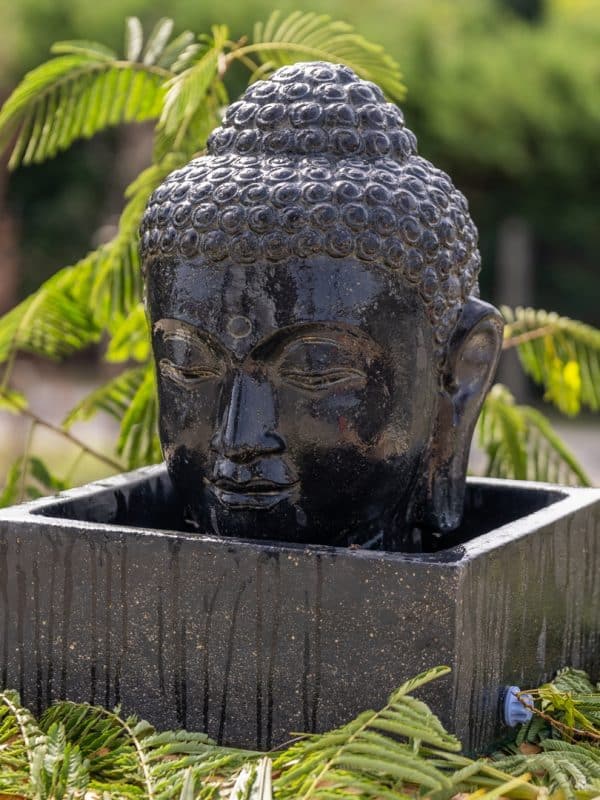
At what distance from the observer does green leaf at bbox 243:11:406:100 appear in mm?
4070

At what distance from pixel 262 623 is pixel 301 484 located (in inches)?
12.9

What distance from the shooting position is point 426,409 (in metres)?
2.89

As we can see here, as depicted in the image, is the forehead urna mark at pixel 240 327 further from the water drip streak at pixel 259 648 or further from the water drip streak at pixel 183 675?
the water drip streak at pixel 183 675

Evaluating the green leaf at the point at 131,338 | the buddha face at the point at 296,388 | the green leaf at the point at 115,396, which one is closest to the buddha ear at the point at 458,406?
the buddha face at the point at 296,388

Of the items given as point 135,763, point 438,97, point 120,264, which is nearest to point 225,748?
point 135,763

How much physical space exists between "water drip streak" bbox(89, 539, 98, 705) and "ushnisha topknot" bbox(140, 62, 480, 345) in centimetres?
65

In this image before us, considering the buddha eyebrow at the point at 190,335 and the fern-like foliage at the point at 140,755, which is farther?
the buddha eyebrow at the point at 190,335

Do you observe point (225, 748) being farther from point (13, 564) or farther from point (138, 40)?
point (138, 40)

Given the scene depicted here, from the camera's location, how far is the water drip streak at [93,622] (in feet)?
8.91

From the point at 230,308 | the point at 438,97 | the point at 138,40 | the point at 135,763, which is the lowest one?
the point at 135,763

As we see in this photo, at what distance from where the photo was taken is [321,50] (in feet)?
13.5

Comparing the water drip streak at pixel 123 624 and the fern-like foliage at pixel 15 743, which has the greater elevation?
the water drip streak at pixel 123 624

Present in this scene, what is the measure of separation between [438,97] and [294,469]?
8.99 metres

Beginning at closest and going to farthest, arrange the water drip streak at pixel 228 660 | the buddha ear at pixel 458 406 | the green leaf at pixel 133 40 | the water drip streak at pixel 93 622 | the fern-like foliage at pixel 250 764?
1. the fern-like foliage at pixel 250 764
2. the water drip streak at pixel 228 660
3. the water drip streak at pixel 93 622
4. the buddha ear at pixel 458 406
5. the green leaf at pixel 133 40
